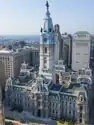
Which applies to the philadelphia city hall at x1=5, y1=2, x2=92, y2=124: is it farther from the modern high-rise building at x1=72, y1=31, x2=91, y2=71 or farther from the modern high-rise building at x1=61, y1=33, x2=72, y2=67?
the modern high-rise building at x1=61, y1=33, x2=72, y2=67

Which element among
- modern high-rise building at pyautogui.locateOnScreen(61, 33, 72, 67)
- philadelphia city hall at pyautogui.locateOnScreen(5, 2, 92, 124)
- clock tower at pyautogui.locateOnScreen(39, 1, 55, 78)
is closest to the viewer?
philadelphia city hall at pyautogui.locateOnScreen(5, 2, 92, 124)

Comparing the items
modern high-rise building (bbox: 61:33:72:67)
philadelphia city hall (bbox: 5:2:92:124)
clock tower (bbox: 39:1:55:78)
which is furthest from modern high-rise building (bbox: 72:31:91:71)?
clock tower (bbox: 39:1:55:78)

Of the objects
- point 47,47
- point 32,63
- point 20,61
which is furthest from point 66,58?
point 47,47

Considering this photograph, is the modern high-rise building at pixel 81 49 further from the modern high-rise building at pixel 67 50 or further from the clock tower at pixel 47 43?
the clock tower at pixel 47 43

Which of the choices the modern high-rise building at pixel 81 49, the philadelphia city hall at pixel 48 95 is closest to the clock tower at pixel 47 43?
the philadelphia city hall at pixel 48 95

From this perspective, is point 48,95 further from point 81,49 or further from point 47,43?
point 81,49

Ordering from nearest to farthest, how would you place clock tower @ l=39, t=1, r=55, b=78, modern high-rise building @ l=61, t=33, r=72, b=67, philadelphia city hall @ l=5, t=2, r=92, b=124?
1. philadelphia city hall @ l=5, t=2, r=92, b=124
2. clock tower @ l=39, t=1, r=55, b=78
3. modern high-rise building @ l=61, t=33, r=72, b=67

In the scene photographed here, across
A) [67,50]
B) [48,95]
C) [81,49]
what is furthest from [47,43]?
[67,50]
